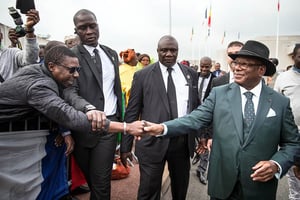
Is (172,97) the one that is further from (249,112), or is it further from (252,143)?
(252,143)

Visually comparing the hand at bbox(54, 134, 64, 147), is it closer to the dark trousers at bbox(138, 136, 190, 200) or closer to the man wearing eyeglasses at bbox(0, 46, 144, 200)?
the man wearing eyeglasses at bbox(0, 46, 144, 200)

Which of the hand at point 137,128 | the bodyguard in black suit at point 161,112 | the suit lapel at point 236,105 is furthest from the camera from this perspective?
the bodyguard in black suit at point 161,112

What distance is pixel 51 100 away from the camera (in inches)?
89.1

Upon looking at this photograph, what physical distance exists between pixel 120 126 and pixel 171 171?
1054 millimetres

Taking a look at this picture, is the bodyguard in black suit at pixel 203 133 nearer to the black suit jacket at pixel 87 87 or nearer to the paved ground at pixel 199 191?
the paved ground at pixel 199 191

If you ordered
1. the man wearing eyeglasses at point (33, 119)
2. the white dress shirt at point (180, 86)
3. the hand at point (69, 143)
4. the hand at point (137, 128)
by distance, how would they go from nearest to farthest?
the man wearing eyeglasses at point (33, 119) < the hand at point (137, 128) < the hand at point (69, 143) < the white dress shirt at point (180, 86)

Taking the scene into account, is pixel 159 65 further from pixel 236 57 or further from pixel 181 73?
pixel 236 57

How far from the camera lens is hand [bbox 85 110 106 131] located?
2404 mm

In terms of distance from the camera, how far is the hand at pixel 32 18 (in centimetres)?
304

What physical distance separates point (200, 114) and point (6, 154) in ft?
5.55

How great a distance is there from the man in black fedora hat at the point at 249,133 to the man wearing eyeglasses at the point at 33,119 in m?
0.73

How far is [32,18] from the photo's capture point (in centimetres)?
306

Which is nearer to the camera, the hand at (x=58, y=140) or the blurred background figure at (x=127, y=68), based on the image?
the hand at (x=58, y=140)

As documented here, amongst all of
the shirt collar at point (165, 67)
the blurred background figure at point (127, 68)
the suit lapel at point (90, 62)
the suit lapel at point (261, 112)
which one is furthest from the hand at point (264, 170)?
the blurred background figure at point (127, 68)
